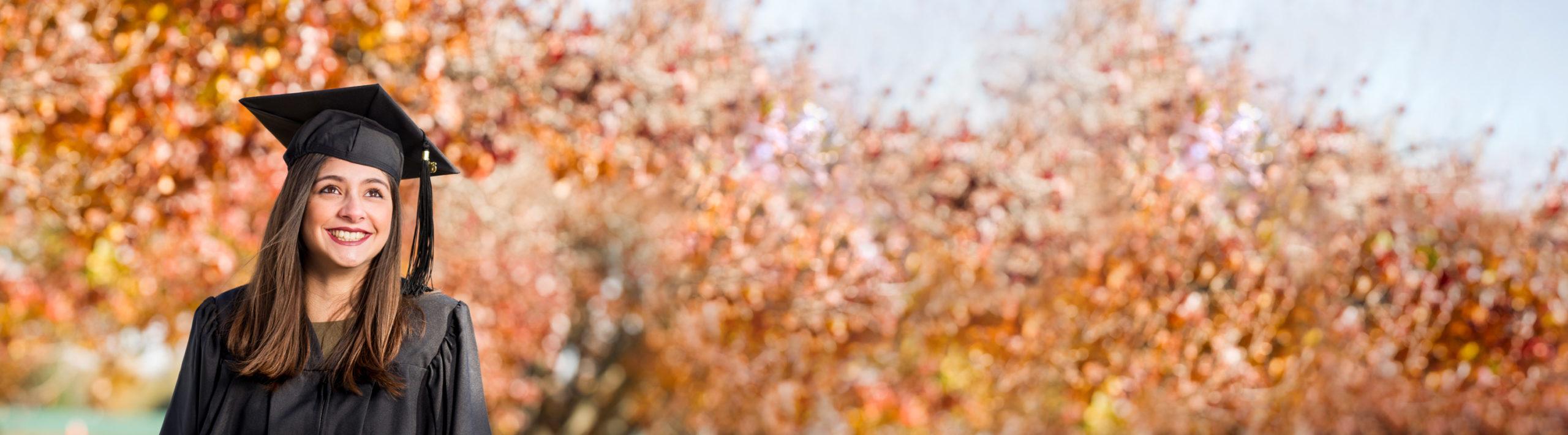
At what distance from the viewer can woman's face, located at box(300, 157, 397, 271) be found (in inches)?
79.4

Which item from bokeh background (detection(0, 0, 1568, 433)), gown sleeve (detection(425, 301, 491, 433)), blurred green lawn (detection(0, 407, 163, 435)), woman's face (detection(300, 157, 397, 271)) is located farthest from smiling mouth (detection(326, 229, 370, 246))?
blurred green lawn (detection(0, 407, 163, 435))

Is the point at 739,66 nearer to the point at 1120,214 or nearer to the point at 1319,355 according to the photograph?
the point at 1120,214

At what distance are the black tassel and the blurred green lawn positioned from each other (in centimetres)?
1395

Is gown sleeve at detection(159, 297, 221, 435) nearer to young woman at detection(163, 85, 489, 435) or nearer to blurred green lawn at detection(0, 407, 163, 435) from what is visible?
young woman at detection(163, 85, 489, 435)

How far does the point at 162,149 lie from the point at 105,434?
13016mm

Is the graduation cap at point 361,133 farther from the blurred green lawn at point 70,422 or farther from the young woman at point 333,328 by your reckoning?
the blurred green lawn at point 70,422

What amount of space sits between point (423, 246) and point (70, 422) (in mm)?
17020

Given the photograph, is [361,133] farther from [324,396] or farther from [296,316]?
[324,396]

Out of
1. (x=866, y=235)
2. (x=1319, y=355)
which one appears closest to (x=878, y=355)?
(x=866, y=235)

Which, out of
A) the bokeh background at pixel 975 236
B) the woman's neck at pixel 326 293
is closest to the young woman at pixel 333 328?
the woman's neck at pixel 326 293

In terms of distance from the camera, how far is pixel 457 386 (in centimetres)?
208

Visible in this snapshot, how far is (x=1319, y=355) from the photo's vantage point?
21.9ft

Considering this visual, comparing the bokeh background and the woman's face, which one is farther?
the bokeh background

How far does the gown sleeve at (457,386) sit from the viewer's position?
2.06 meters
